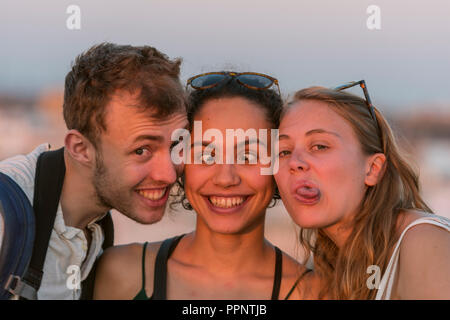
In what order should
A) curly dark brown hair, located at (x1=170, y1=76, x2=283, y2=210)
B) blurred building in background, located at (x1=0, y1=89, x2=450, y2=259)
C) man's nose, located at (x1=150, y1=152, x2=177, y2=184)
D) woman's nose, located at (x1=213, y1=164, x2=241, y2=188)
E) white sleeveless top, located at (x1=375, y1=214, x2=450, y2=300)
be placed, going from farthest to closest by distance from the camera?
blurred building in background, located at (x1=0, y1=89, x2=450, y2=259)
curly dark brown hair, located at (x1=170, y1=76, x2=283, y2=210)
man's nose, located at (x1=150, y1=152, x2=177, y2=184)
woman's nose, located at (x1=213, y1=164, x2=241, y2=188)
white sleeveless top, located at (x1=375, y1=214, x2=450, y2=300)

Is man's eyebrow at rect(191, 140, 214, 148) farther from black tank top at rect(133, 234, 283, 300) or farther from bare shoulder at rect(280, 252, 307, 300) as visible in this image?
bare shoulder at rect(280, 252, 307, 300)

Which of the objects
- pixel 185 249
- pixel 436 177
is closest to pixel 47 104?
pixel 436 177

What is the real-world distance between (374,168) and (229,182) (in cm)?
96

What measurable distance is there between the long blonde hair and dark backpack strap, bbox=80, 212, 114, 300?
147 centimetres

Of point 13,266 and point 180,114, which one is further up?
point 180,114

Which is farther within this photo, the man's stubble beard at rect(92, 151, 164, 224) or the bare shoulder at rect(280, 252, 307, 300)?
the man's stubble beard at rect(92, 151, 164, 224)

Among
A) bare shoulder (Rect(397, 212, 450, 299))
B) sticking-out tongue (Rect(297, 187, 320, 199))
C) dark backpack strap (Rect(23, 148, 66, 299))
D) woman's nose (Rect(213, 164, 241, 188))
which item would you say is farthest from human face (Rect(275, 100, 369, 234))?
dark backpack strap (Rect(23, 148, 66, 299))

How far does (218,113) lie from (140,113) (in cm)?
52

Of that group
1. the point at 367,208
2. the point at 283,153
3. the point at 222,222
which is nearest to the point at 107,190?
the point at 222,222

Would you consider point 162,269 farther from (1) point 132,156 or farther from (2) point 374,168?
Answer: (2) point 374,168

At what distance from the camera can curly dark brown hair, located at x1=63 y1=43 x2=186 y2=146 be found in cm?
344

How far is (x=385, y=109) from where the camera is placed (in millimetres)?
3719
